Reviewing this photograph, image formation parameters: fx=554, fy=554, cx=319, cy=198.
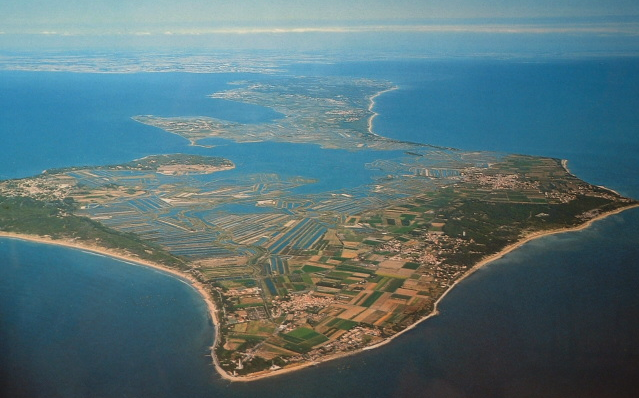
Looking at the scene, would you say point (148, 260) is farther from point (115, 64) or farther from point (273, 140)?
point (115, 64)

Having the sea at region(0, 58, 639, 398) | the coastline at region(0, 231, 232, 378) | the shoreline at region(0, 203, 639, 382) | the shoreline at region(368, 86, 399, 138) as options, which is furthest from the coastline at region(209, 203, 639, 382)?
the shoreline at region(368, 86, 399, 138)

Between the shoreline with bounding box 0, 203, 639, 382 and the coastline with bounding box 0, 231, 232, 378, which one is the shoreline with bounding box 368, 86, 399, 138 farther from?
the coastline with bounding box 0, 231, 232, 378

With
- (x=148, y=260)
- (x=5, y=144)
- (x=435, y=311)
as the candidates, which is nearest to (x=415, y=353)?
(x=435, y=311)

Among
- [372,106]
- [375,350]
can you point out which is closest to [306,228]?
[375,350]

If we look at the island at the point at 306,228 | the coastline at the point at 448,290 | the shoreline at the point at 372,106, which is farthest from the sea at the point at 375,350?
the shoreline at the point at 372,106

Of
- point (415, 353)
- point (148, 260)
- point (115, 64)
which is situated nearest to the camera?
point (415, 353)

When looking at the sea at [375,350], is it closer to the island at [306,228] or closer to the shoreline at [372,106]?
the island at [306,228]

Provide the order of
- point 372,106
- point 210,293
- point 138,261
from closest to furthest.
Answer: point 210,293 → point 138,261 → point 372,106

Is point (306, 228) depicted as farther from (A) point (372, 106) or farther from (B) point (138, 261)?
(A) point (372, 106)
